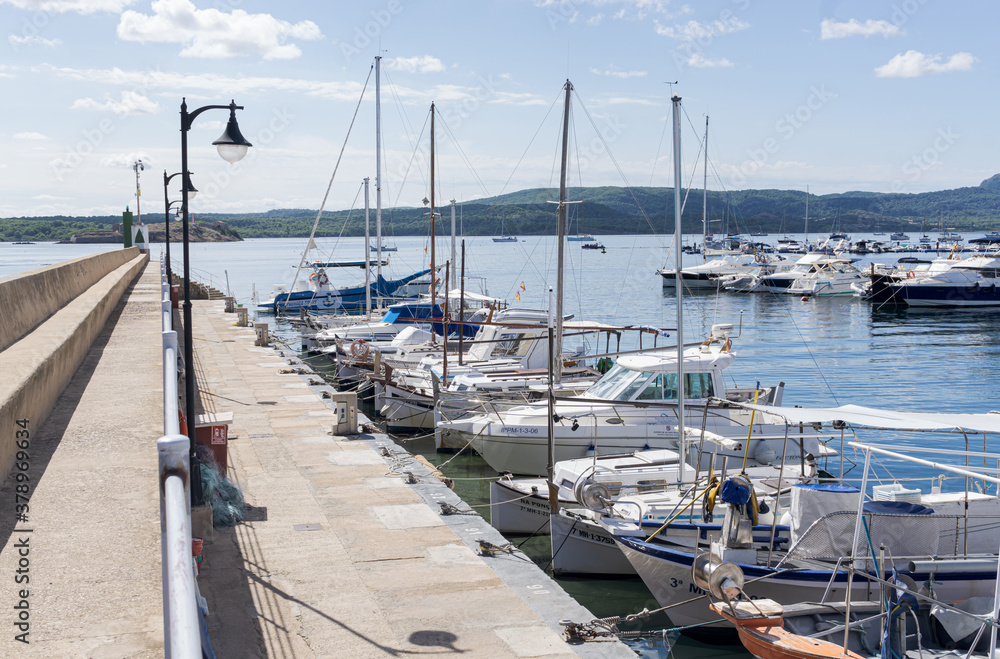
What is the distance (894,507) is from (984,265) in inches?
2479

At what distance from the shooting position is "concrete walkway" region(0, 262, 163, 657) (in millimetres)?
4469

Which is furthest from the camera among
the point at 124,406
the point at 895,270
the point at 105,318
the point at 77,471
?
the point at 895,270

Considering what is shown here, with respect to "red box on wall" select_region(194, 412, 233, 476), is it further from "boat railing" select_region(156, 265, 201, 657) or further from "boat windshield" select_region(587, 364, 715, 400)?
"boat windshield" select_region(587, 364, 715, 400)

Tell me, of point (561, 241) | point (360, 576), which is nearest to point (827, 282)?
point (561, 241)

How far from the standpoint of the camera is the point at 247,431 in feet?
57.5

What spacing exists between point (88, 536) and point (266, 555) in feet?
15.7

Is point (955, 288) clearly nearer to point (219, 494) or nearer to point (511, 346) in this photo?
point (511, 346)

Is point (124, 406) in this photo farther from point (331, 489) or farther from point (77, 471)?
point (331, 489)

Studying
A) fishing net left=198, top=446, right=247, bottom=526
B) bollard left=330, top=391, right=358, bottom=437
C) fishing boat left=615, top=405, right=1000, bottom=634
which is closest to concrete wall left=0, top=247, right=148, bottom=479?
fishing net left=198, top=446, right=247, bottom=526

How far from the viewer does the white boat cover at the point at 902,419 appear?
9.64 m

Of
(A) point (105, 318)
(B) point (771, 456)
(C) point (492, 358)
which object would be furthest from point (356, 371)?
(B) point (771, 456)

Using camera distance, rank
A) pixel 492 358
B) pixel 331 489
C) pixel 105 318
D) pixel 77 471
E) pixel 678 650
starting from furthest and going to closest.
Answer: pixel 492 358
pixel 105 318
pixel 331 489
pixel 678 650
pixel 77 471

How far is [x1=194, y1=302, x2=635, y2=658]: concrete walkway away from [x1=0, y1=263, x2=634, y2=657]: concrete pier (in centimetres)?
2

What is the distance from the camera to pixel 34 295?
14.7 m
